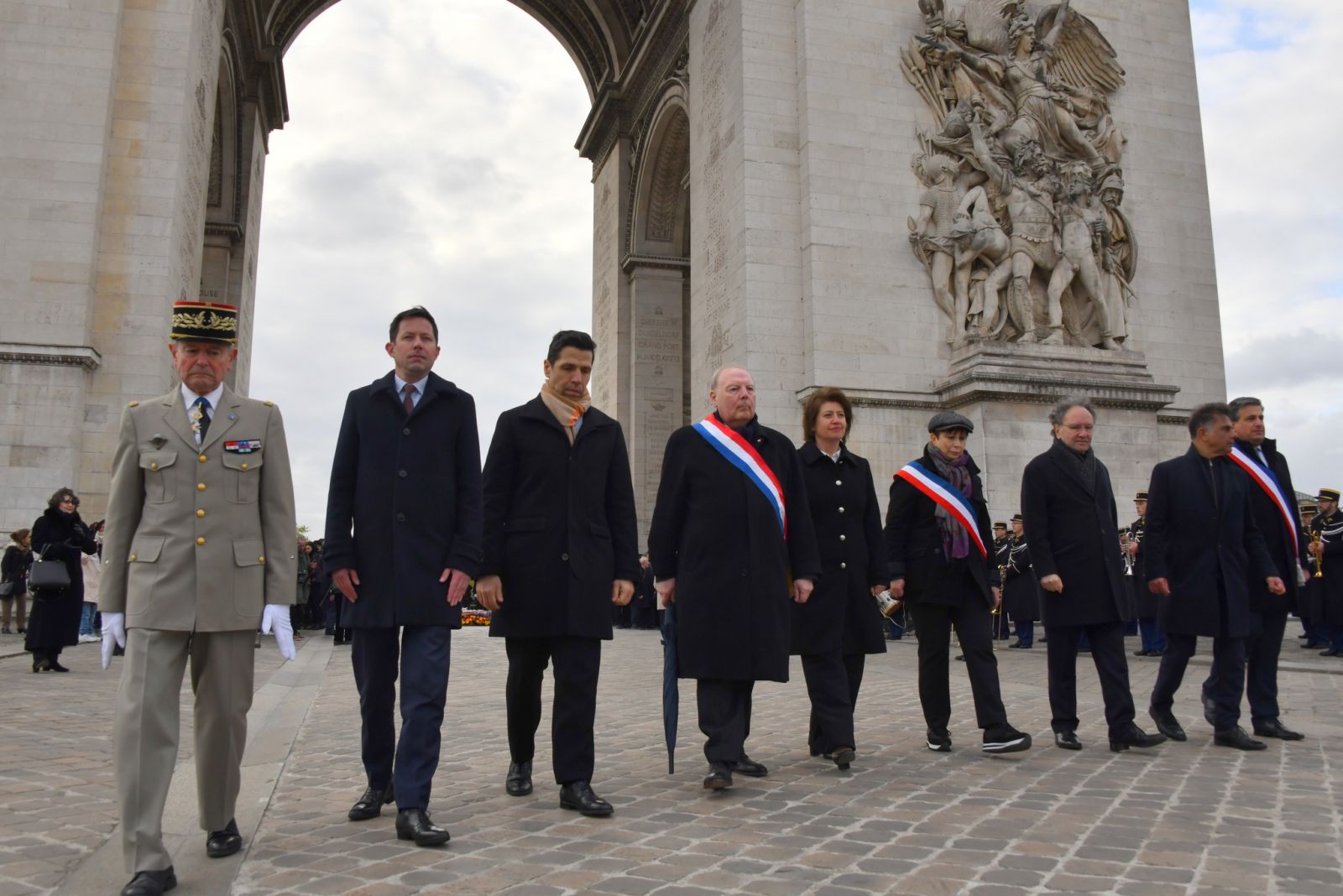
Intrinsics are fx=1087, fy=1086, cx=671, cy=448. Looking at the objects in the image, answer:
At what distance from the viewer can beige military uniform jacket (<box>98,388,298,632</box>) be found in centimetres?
352

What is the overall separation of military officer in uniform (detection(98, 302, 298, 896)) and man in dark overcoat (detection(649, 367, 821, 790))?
6.05 ft

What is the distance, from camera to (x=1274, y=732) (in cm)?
610

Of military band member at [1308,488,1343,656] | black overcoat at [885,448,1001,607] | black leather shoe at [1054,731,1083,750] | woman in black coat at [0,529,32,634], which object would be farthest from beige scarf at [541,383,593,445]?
woman in black coat at [0,529,32,634]

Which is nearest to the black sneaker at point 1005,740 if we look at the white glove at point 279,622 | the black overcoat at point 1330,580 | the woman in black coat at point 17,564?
the white glove at point 279,622

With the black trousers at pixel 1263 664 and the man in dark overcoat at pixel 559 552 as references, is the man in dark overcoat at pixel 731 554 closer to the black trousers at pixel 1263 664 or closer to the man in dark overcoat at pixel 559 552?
the man in dark overcoat at pixel 559 552

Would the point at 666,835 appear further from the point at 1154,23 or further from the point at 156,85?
the point at 1154,23

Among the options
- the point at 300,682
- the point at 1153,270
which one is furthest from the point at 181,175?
the point at 1153,270

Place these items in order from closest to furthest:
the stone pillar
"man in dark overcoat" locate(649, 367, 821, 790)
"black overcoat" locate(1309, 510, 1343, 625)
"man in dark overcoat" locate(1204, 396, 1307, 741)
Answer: "man in dark overcoat" locate(649, 367, 821, 790) → "man in dark overcoat" locate(1204, 396, 1307, 741) → "black overcoat" locate(1309, 510, 1343, 625) → the stone pillar

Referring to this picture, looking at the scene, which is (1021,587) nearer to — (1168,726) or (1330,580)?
(1330,580)

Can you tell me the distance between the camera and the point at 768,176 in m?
17.8

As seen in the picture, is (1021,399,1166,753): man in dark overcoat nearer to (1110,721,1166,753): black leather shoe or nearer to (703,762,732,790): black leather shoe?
(1110,721,1166,753): black leather shoe

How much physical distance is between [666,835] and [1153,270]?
17.4 meters

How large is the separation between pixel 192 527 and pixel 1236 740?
527 cm

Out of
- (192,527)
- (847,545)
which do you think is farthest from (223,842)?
(847,545)
